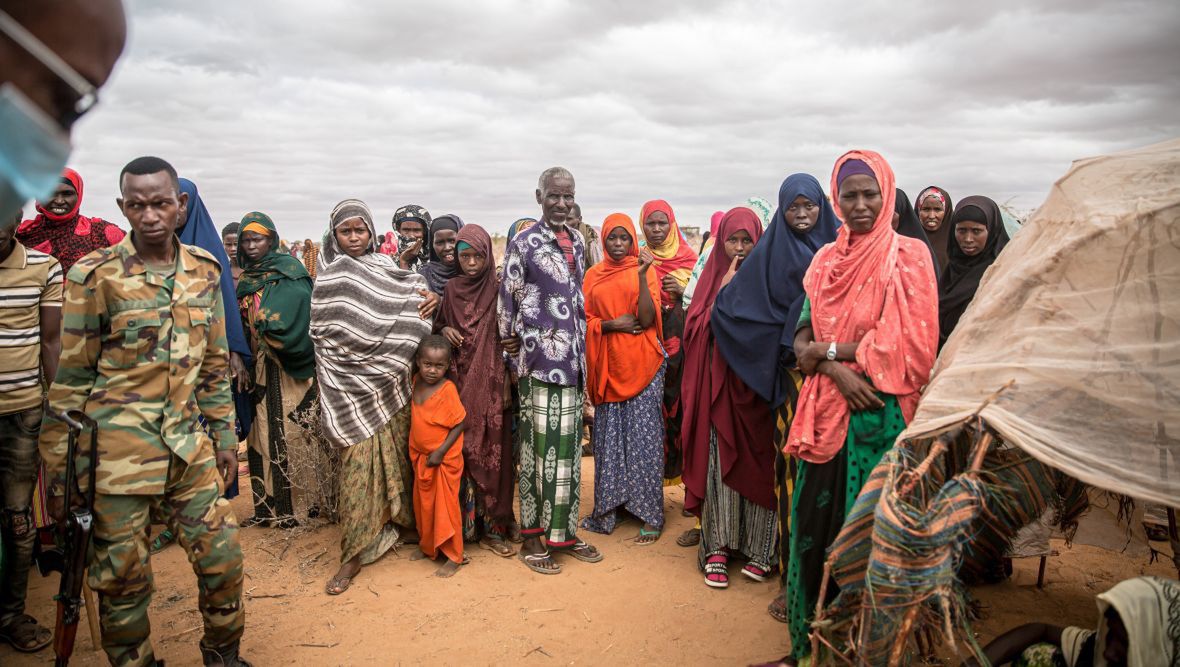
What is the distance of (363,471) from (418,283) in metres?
1.31

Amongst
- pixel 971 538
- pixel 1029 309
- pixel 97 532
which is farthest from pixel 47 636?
pixel 1029 309

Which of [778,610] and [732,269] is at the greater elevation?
[732,269]

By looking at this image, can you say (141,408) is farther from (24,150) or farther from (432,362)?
(24,150)

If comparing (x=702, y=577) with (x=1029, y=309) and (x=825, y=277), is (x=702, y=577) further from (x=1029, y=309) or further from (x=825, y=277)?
(x=1029, y=309)

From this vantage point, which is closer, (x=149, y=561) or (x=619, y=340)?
(x=149, y=561)

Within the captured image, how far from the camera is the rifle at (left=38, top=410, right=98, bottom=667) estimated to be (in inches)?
105

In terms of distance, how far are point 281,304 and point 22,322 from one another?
149 cm

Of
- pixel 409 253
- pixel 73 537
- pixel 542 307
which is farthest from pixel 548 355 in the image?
pixel 73 537

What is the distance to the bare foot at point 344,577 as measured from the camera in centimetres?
419

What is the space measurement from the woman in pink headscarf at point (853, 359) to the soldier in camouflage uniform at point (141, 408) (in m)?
2.66

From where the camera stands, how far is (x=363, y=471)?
14.3 ft

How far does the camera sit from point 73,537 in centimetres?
269

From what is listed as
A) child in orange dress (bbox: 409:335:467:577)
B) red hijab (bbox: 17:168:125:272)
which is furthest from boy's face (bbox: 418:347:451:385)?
red hijab (bbox: 17:168:125:272)

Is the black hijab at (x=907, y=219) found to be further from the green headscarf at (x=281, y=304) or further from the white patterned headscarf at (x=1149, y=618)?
the green headscarf at (x=281, y=304)
